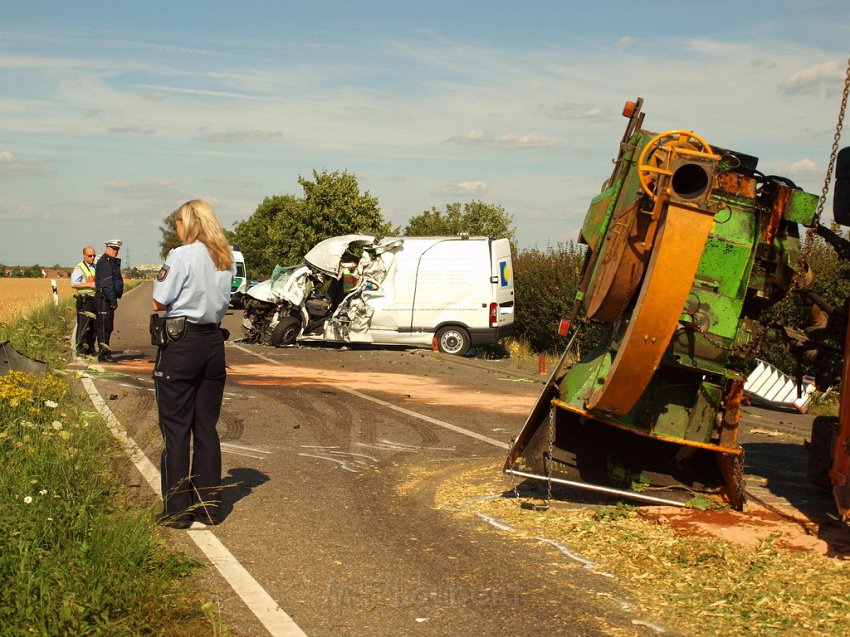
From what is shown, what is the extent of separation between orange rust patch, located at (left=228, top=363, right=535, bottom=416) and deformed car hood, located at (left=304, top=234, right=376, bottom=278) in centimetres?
475

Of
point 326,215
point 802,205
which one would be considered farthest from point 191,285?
point 326,215

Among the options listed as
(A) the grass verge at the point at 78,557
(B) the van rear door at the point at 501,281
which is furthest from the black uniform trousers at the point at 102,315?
(A) the grass verge at the point at 78,557

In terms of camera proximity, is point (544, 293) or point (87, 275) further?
point (544, 293)

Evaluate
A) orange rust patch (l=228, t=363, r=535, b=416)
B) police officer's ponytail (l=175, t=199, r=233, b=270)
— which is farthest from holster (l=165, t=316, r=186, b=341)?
orange rust patch (l=228, t=363, r=535, b=416)

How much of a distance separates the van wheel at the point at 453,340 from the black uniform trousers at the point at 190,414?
15.1 metres

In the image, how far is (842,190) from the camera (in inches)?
260

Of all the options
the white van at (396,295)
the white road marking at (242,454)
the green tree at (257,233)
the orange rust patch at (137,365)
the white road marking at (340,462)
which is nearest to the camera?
the white road marking at (340,462)

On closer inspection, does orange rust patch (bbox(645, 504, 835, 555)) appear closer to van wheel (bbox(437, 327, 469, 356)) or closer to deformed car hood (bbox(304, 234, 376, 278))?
van wheel (bbox(437, 327, 469, 356))

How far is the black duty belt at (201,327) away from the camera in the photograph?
638 cm

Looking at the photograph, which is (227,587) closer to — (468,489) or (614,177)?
(468,489)

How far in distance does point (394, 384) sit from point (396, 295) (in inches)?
254

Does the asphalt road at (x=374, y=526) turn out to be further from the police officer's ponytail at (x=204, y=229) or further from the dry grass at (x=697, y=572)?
the police officer's ponytail at (x=204, y=229)

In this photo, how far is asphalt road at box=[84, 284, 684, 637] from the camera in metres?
4.86

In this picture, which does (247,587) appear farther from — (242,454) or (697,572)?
(242,454)
